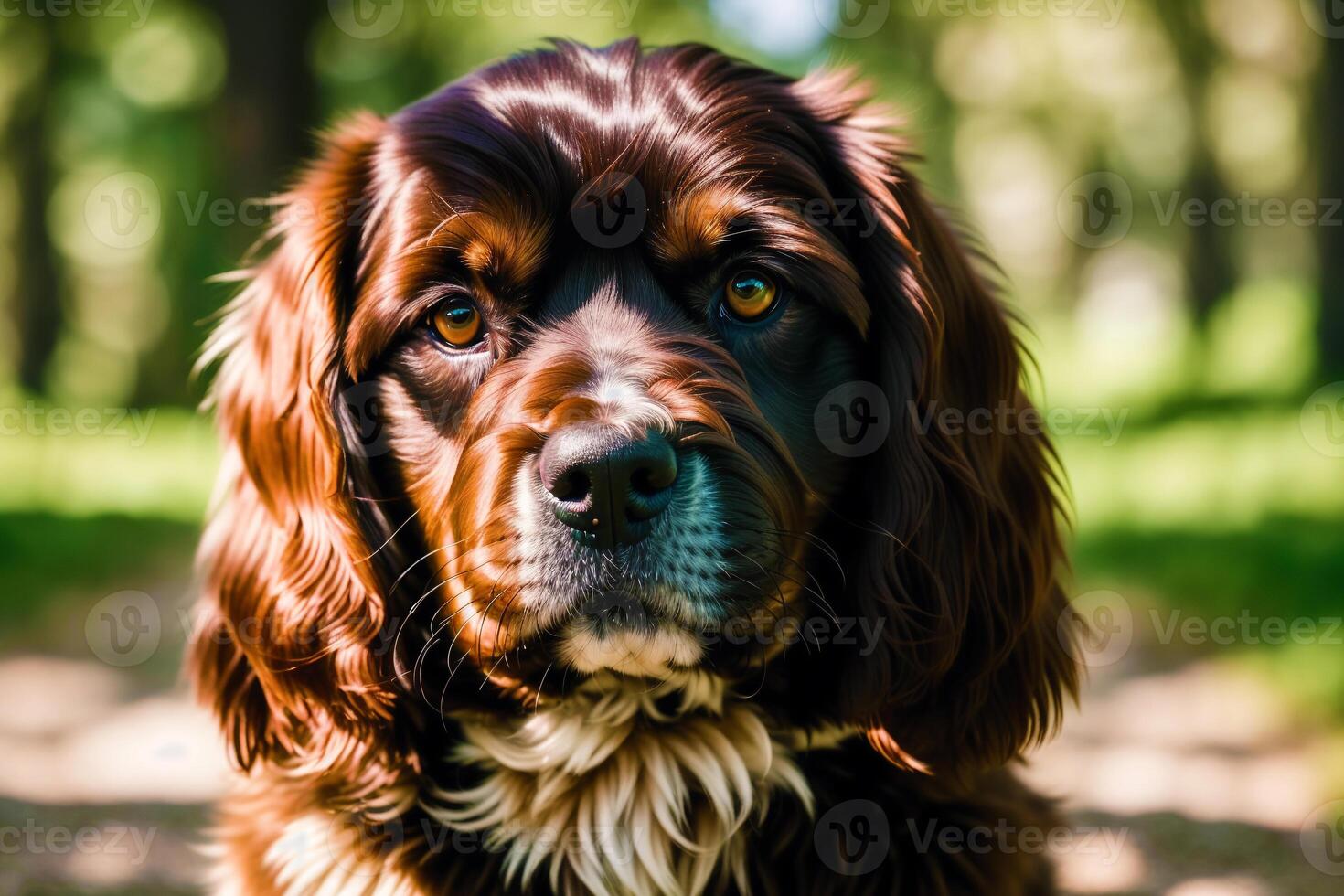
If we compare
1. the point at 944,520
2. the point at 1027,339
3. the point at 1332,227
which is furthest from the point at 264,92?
the point at 1332,227

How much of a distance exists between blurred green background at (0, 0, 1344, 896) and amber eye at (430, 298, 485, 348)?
4.31 ft

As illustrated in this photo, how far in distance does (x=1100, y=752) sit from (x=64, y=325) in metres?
24.9

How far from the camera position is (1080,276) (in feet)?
107

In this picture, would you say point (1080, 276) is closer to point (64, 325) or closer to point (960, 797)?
point (64, 325)

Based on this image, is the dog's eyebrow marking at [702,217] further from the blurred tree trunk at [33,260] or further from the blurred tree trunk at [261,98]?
the blurred tree trunk at [33,260]

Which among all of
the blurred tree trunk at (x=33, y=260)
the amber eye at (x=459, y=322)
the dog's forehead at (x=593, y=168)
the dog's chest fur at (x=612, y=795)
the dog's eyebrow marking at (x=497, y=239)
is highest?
the dog's forehead at (x=593, y=168)

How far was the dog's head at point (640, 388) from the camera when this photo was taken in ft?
10.4

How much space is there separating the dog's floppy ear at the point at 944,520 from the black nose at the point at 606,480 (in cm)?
79

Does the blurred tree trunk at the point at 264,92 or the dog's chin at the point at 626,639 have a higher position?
the blurred tree trunk at the point at 264,92

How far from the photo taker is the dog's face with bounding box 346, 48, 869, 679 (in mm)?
2893

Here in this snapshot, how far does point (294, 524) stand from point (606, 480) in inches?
46.1

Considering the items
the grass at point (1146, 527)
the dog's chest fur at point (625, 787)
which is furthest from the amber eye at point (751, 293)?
the grass at point (1146, 527)

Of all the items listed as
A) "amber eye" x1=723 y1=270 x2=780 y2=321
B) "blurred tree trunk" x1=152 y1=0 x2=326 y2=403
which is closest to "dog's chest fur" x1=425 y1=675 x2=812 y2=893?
"amber eye" x1=723 y1=270 x2=780 y2=321

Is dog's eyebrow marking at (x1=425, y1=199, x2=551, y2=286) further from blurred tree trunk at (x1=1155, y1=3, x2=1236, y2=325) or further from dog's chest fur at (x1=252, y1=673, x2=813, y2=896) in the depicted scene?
blurred tree trunk at (x1=1155, y1=3, x2=1236, y2=325)
